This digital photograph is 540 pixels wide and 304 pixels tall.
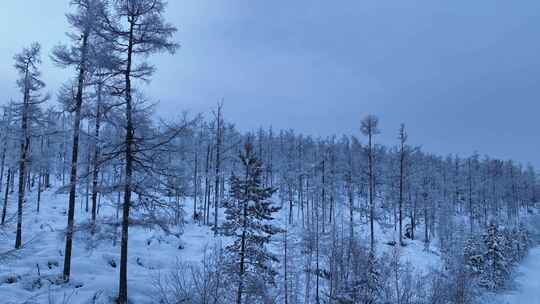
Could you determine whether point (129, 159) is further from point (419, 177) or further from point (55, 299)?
point (419, 177)

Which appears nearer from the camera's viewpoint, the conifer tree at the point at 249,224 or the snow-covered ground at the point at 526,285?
the conifer tree at the point at 249,224

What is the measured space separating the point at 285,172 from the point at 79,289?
47255 mm

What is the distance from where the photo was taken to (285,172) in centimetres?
6006

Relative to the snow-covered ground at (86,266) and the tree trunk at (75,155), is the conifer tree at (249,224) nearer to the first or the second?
the snow-covered ground at (86,266)

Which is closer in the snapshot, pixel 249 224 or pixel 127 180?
pixel 127 180

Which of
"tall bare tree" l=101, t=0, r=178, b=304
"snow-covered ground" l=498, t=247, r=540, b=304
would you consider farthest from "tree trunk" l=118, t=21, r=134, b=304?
"snow-covered ground" l=498, t=247, r=540, b=304

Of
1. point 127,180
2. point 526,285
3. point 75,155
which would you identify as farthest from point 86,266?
point 526,285

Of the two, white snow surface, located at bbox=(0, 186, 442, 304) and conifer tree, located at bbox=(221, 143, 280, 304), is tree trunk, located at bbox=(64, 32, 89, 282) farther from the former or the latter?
conifer tree, located at bbox=(221, 143, 280, 304)

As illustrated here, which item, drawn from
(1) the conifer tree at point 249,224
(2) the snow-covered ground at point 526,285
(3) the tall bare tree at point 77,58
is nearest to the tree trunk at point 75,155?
(3) the tall bare tree at point 77,58

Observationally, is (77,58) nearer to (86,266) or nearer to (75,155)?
(75,155)

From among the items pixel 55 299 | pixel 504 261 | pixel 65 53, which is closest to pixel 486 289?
pixel 504 261

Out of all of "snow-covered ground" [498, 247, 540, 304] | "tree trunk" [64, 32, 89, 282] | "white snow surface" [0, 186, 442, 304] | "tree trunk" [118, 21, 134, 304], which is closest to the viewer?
"tree trunk" [118, 21, 134, 304]

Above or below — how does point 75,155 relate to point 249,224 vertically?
above

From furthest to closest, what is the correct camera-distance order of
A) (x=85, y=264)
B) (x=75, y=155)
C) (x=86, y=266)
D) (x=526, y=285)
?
(x=526, y=285) → (x=85, y=264) → (x=86, y=266) → (x=75, y=155)
